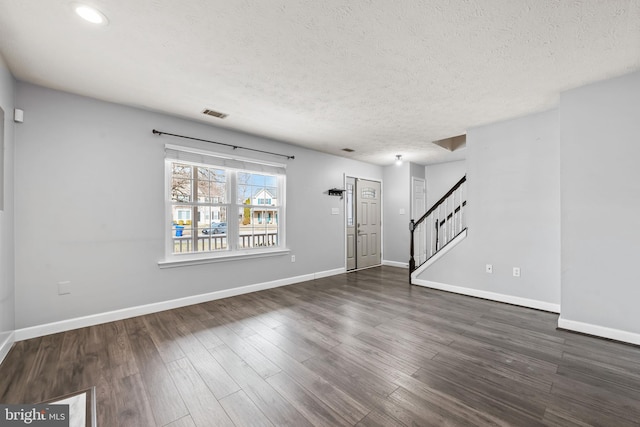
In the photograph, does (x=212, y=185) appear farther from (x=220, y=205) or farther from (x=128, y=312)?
(x=128, y=312)

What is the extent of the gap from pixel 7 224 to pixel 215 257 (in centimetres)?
203

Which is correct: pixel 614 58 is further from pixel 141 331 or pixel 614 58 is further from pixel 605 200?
pixel 141 331

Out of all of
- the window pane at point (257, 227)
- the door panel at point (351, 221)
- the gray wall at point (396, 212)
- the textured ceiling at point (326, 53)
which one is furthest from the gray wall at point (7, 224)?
the gray wall at point (396, 212)

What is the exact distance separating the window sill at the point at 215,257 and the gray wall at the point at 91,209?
0.09m

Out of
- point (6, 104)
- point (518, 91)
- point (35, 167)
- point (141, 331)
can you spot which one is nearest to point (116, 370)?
point (141, 331)

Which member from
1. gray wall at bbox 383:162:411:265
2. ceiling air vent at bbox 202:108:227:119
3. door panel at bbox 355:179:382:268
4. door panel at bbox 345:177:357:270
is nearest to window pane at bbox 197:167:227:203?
ceiling air vent at bbox 202:108:227:119

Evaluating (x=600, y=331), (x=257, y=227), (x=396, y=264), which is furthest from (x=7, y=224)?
(x=396, y=264)

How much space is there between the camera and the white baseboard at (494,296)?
341cm

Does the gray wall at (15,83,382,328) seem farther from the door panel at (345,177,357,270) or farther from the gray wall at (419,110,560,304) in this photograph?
the gray wall at (419,110,560,304)

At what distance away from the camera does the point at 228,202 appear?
4.09m

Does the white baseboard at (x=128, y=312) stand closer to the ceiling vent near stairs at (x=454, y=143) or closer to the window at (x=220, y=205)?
the window at (x=220, y=205)

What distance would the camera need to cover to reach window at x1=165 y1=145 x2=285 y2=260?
363cm

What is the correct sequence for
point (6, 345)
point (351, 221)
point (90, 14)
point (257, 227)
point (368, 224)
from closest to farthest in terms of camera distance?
point (90, 14) < point (6, 345) < point (257, 227) < point (351, 221) < point (368, 224)

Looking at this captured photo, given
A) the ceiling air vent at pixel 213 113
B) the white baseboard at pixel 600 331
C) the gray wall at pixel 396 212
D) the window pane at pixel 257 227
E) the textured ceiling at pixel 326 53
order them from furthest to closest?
the gray wall at pixel 396 212, the window pane at pixel 257 227, the ceiling air vent at pixel 213 113, the white baseboard at pixel 600 331, the textured ceiling at pixel 326 53
